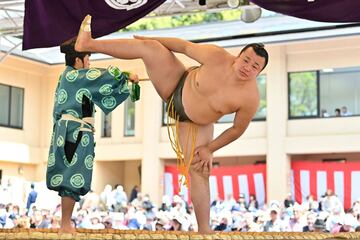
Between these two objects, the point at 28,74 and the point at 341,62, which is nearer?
the point at 341,62

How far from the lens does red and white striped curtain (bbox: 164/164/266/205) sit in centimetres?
1091

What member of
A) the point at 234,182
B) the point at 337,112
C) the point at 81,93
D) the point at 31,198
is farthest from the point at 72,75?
the point at 234,182

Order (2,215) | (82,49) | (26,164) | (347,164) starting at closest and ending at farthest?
(82,49) → (2,215) → (347,164) → (26,164)

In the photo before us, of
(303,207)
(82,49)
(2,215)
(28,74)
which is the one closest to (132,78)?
(82,49)

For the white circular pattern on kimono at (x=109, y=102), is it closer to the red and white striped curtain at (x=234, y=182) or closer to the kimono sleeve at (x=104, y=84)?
the kimono sleeve at (x=104, y=84)

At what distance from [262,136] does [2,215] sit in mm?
4541

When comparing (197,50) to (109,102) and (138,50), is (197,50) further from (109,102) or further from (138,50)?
(109,102)

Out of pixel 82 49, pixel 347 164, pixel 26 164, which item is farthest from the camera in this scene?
pixel 26 164

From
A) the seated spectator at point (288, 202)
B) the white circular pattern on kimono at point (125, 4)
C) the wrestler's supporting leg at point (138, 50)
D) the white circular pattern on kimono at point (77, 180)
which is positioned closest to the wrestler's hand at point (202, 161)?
the wrestler's supporting leg at point (138, 50)

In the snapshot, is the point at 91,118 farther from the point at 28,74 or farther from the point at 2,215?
the point at 28,74

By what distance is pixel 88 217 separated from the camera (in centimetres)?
851

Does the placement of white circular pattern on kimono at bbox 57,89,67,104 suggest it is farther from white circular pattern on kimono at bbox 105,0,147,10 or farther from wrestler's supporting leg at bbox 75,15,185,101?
white circular pattern on kimono at bbox 105,0,147,10

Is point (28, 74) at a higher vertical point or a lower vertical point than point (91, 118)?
higher

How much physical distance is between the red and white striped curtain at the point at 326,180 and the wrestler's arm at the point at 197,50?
8.07m
